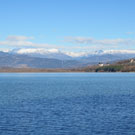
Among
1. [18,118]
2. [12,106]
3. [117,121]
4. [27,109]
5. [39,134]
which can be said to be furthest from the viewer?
[12,106]

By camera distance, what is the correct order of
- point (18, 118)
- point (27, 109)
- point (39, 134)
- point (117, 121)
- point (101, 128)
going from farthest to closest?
point (27, 109) < point (18, 118) < point (117, 121) < point (101, 128) < point (39, 134)

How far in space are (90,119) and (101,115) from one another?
355 centimetres

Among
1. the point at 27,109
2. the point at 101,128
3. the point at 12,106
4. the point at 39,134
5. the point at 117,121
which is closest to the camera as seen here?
the point at 39,134

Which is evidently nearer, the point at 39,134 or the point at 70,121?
the point at 39,134

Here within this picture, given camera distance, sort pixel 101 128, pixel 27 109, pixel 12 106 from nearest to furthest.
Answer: pixel 101 128, pixel 27 109, pixel 12 106

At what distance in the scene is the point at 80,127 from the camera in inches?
1614

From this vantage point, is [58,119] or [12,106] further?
[12,106]

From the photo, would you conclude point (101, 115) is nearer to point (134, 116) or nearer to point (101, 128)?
point (134, 116)

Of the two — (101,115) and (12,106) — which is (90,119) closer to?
(101,115)

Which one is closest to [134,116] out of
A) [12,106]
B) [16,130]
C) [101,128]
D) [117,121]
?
[117,121]

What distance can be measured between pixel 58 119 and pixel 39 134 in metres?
8.25

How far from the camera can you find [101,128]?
4041 cm

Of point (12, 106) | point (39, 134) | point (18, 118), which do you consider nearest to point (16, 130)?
point (39, 134)

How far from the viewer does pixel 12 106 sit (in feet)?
192
